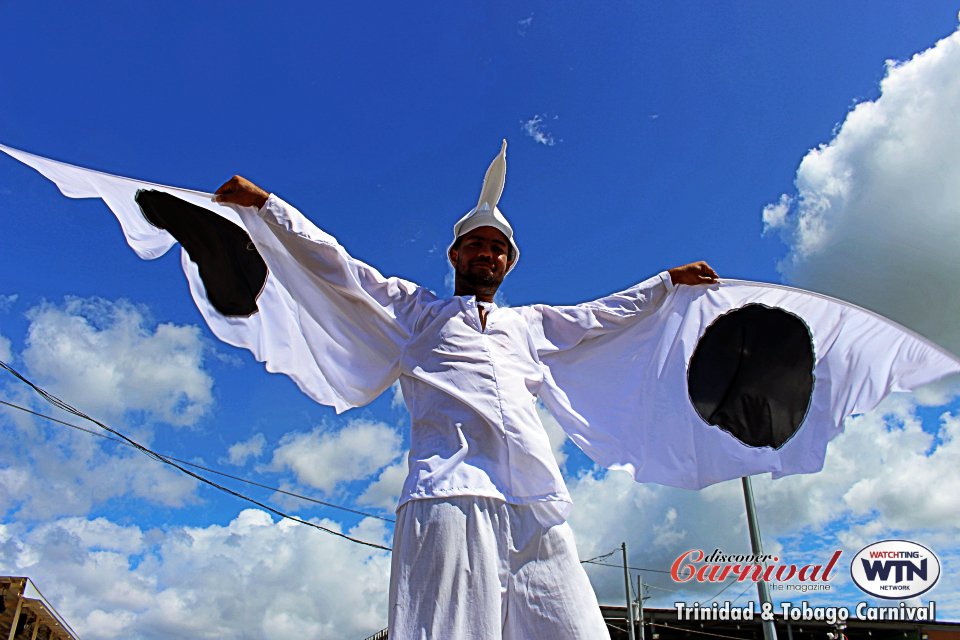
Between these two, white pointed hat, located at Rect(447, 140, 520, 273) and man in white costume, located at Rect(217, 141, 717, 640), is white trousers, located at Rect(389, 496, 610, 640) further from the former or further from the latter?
white pointed hat, located at Rect(447, 140, 520, 273)

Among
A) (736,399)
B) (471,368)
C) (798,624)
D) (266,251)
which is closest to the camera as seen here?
(471,368)

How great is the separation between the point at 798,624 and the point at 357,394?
24542 millimetres

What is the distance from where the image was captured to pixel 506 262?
2.86 m

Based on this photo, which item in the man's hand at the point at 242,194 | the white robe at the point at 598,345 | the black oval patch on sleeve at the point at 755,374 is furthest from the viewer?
the black oval patch on sleeve at the point at 755,374

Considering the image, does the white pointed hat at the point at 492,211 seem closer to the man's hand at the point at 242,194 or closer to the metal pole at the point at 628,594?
the man's hand at the point at 242,194

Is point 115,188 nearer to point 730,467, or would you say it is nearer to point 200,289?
point 200,289

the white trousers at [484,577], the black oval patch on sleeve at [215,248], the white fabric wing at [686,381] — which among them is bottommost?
the white trousers at [484,577]

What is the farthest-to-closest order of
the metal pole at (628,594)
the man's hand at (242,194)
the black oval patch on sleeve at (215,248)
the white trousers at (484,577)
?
the metal pole at (628,594) → the black oval patch on sleeve at (215,248) → the man's hand at (242,194) → the white trousers at (484,577)

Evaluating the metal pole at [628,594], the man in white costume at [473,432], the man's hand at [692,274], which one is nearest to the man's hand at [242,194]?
the man in white costume at [473,432]

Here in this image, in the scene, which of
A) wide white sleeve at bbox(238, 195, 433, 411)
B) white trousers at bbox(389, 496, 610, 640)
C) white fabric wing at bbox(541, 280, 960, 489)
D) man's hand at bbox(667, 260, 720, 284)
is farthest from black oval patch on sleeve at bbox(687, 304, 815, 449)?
wide white sleeve at bbox(238, 195, 433, 411)

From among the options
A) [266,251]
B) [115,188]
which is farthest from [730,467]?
[115,188]

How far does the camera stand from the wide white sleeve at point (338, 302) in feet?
8.41

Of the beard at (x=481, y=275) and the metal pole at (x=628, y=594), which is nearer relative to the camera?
the beard at (x=481, y=275)

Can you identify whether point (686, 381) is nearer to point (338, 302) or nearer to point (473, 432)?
point (473, 432)
